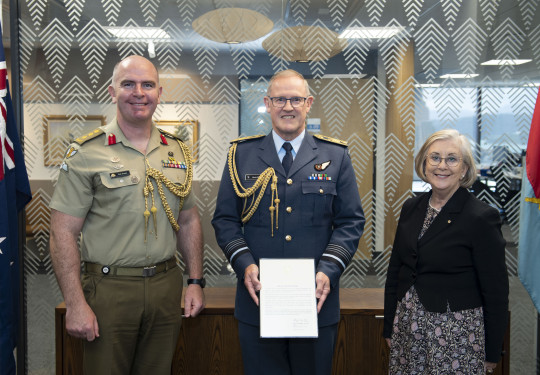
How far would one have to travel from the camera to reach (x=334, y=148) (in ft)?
6.70

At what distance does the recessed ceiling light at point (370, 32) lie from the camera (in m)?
2.74

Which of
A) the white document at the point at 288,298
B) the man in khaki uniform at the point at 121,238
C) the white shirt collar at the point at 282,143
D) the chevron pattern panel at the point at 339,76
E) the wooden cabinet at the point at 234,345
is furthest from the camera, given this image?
the chevron pattern panel at the point at 339,76

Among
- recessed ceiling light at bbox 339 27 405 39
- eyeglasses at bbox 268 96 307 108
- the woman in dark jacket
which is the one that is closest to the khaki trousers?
eyeglasses at bbox 268 96 307 108

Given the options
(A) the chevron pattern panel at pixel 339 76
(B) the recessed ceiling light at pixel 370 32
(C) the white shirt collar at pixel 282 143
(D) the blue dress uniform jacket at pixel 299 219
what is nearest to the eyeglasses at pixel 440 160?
(D) the blue dress uniform jacket at pixel 299 219

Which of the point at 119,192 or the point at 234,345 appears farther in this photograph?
the point at 234,345

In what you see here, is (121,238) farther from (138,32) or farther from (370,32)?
(370,32)

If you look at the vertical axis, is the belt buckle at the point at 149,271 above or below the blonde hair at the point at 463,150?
below

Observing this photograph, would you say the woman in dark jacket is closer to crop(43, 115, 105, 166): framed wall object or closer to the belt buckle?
the belt buckle

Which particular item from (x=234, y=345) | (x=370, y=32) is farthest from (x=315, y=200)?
(x=370, y=32)

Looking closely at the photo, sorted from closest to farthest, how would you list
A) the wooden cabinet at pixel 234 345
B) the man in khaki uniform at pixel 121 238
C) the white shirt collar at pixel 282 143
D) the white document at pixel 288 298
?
the white document at pixel 288 298
the man in khaki uniform at pixel 121 238
the white shirt collar at pixel 282 143
the wooden cabinet at pixel 234 345

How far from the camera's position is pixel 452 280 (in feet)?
6.01

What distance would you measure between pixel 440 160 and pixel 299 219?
664 millimetres

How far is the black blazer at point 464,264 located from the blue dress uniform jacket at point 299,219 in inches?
11.9

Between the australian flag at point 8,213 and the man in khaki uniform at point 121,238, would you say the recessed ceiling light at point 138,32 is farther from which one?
the man in khaki uniform at point 121,238
